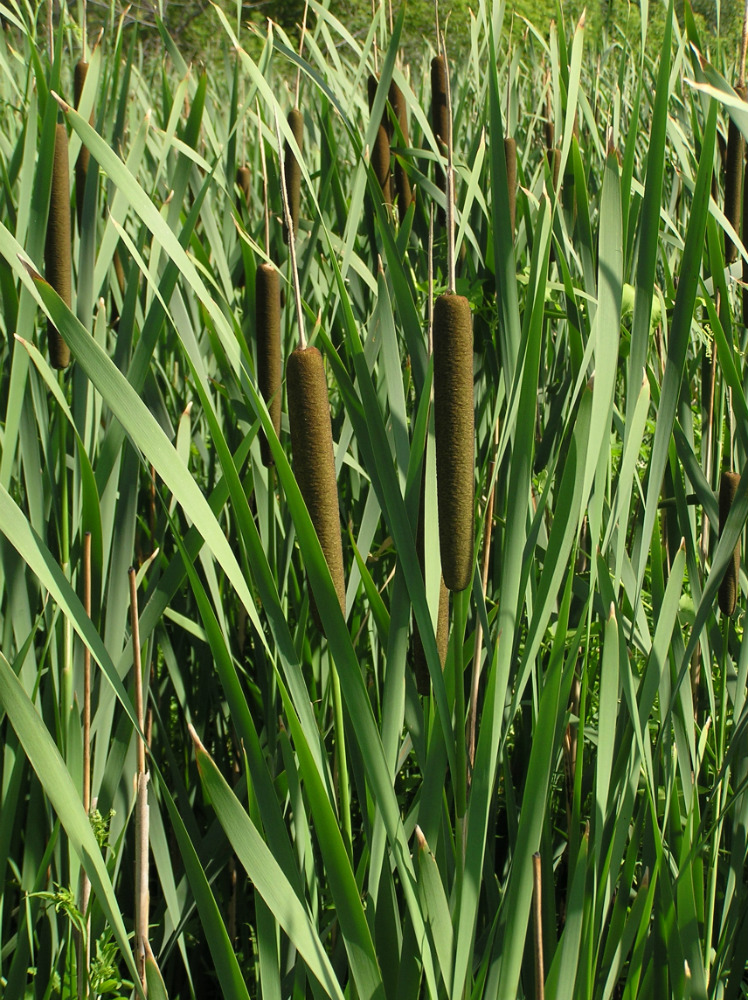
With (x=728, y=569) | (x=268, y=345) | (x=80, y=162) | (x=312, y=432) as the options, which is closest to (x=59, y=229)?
(x=268, y=345)

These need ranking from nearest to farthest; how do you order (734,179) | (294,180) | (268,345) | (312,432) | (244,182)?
(312,432), (268,345), (734,179), (294,180), (244,182)

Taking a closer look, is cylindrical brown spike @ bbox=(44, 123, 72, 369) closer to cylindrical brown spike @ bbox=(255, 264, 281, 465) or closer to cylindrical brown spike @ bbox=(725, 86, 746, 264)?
cylindrical brown spike @ bbox=(255, 264, 281, 465)

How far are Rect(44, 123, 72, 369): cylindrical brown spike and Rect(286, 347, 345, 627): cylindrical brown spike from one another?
1.50ft

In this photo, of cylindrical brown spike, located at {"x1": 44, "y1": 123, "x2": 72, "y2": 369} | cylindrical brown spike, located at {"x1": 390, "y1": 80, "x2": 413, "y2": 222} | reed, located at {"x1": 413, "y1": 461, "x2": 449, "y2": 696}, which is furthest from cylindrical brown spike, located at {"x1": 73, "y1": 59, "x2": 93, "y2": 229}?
reed, located at {"x1": 413, "y1": 461, "x2": 449, "y2": 696}

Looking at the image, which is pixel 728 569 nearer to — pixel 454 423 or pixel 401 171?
pixel 454 423

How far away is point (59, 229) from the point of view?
3.21 feet

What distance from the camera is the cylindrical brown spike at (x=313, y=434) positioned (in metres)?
0.63

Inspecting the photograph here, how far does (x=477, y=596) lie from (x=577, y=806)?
1.10 feet

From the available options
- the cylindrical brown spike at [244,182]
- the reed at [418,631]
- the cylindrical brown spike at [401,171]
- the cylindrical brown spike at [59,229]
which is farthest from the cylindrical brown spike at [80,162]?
the reed at [418,631]

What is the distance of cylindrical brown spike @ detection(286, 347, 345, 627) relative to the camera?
2.06 ft

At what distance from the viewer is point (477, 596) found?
29.1 inches

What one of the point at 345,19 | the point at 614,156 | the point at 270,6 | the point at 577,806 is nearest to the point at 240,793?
the point at 577,806

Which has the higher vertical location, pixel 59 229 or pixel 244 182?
pixel 244 182

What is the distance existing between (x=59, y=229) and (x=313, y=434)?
0.53 m
